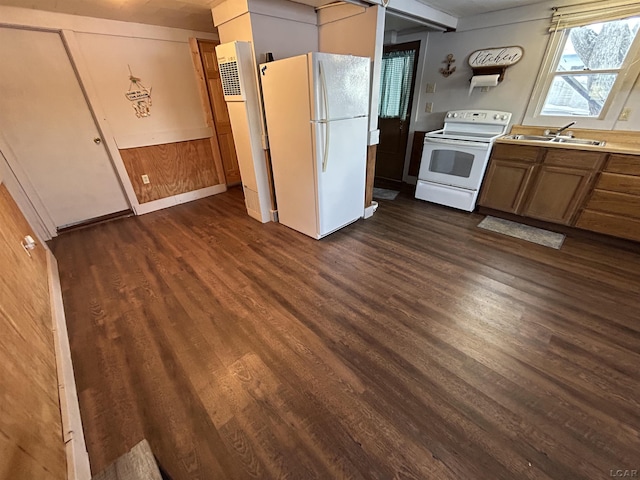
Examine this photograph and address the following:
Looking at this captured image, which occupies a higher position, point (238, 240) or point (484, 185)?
point (484, 185)

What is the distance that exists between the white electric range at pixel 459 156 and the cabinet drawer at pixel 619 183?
0.98m

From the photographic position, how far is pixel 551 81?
2.85 metres

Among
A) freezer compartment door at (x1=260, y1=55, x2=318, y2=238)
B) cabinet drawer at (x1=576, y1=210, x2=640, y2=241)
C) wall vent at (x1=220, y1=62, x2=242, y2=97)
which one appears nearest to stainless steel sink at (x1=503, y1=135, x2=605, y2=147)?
cabinet drawer at (x1=576, y1=210, x2=640, y2=241)

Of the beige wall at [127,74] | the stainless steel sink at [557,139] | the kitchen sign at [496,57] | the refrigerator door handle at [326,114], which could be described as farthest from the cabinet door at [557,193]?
the beige wall at [127,74]

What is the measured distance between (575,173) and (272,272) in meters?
3.06

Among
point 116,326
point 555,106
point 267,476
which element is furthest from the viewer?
point 555,106

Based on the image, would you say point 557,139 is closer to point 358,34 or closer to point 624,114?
point 624,114

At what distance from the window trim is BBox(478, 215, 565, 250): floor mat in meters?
1.17

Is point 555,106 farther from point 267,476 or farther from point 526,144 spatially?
point 267,476

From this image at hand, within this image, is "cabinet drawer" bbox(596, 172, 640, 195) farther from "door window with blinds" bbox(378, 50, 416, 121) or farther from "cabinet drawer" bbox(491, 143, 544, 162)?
"door window with blinds" bbox(378, 50, 416, 121)

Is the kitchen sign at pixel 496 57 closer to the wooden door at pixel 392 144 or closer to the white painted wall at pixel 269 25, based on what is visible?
the wooden door at pixel 392 144

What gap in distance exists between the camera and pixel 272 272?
2.30 metres

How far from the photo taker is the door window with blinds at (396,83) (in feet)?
12.5

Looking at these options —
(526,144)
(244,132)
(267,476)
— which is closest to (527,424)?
(267,476)
